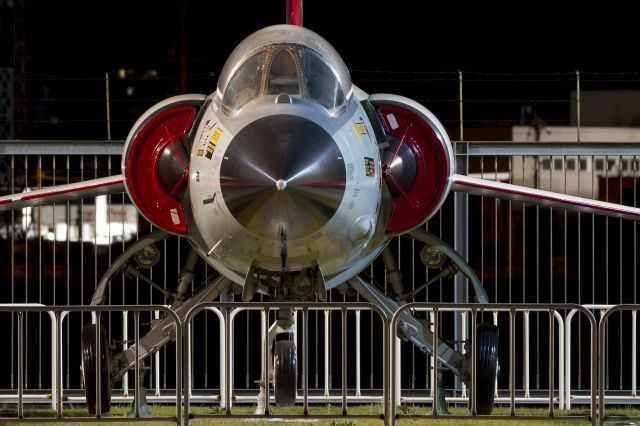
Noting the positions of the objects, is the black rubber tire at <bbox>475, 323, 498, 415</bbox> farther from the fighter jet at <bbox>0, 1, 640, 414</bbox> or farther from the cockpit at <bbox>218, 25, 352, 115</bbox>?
the cockpit at <bbox>218, 25, 352, 115</bbox>

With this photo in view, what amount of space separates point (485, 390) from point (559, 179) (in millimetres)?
21771

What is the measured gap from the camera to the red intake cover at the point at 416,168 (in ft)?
30.9

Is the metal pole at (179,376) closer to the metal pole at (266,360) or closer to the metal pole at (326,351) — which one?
the metal pole at (266,360)

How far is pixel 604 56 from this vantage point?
2716 centimetres

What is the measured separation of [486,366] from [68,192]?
141 inches

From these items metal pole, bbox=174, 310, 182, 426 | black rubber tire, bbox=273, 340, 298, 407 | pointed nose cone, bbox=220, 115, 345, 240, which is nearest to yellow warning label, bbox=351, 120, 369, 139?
pointed nose cone, bbox=220, 115, 345, 240

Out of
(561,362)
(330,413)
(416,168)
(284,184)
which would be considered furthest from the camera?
(561,362)

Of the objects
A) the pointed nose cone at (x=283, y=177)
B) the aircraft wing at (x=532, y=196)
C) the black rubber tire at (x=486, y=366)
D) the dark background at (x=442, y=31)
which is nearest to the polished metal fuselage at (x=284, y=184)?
the pointed nose cone at (x=283, y=177)

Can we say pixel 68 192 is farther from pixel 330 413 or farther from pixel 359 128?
pixel 359 128

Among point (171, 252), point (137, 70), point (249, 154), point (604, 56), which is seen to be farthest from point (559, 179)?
point (249, 154)

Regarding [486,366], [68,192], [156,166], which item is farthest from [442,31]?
[156,166]

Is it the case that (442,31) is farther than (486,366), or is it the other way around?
(442,31)

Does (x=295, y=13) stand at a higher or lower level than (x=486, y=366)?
higher

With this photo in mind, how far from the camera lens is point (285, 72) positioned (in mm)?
8828
